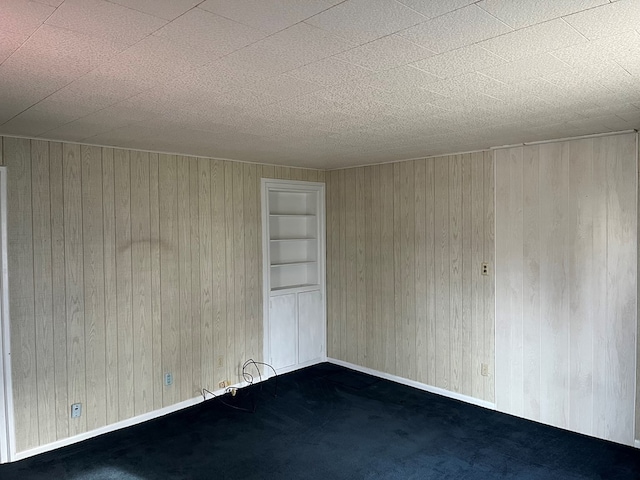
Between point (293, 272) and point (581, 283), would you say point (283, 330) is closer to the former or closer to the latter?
point (293, 272)

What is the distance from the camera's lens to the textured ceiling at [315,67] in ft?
4.45

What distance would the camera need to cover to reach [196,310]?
4289 millimetres

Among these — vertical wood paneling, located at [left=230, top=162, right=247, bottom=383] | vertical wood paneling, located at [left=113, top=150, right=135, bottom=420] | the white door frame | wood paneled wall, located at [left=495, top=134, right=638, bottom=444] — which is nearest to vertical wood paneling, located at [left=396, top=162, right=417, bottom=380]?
wood paneled wall, located at [left=495, top=134, right=638, bottom=444]

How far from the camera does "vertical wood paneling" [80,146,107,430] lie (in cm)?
358

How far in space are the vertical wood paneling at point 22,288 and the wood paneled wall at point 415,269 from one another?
3.13 metres

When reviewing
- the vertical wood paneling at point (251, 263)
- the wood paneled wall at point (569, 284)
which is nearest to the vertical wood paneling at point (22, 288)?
the vertical wood paneling at point (251, 263)

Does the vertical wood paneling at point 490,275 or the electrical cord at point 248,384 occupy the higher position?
the vertical wood paneling at point 490,275

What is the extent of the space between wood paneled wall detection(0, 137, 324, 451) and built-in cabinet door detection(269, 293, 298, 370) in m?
0.21

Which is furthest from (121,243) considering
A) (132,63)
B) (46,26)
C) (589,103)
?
(589,103)

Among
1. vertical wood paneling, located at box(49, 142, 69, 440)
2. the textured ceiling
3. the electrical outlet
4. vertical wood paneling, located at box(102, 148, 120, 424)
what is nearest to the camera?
the textured ceiling

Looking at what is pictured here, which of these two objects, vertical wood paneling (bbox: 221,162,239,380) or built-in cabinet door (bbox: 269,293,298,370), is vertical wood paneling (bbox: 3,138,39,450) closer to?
vertical wood paneling (bbox: 221,162,239,380)

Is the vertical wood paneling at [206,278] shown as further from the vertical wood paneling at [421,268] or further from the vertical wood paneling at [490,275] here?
the vertical wood paneling at [490,275]

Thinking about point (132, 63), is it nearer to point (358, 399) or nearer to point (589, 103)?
point (589, 103)

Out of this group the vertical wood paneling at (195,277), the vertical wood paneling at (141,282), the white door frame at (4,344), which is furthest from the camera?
the vertical wood paneling at (195,277)
